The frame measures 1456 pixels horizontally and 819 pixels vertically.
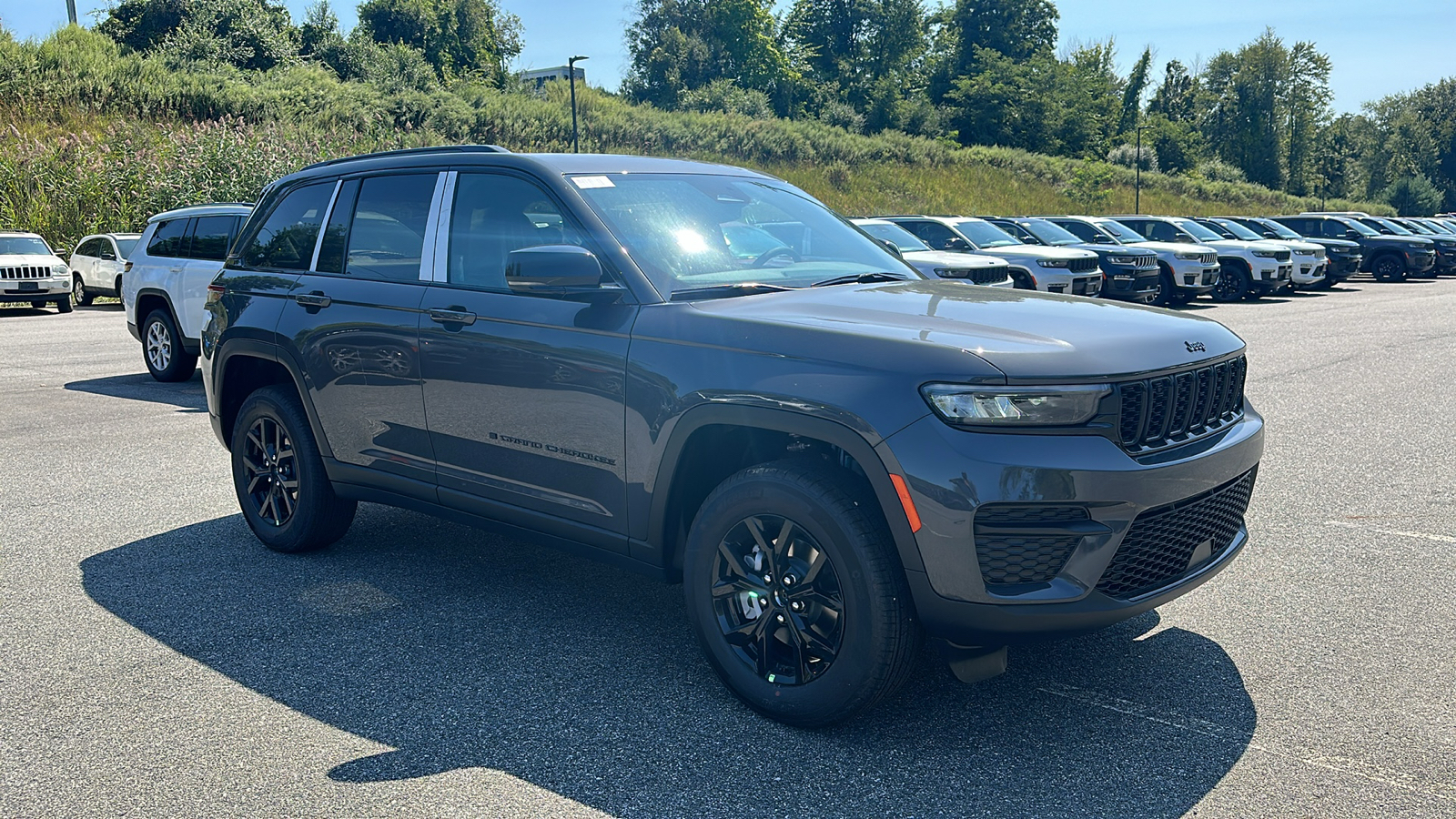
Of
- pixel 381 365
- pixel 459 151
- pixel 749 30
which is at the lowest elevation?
pixel 381 365

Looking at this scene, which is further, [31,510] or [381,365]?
[31,510]

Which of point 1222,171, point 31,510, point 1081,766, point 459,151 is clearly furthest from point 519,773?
point 1222,171

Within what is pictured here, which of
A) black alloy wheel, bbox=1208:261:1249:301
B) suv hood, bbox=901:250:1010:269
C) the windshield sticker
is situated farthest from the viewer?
black alloy wheel, bbox=1208:261:1249:301

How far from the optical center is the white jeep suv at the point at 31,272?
838 inches

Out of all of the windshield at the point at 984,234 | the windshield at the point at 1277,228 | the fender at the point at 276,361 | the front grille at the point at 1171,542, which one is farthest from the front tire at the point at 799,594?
the windshield at the point at 1277,228

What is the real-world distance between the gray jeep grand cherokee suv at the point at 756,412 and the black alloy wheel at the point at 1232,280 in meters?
20.7

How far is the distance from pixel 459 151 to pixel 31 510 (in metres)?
3.59

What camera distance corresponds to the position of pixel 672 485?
3.77 m

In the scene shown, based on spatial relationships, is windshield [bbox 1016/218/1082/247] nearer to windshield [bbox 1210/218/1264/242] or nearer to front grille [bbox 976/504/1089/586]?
windshield [bbox 1210/218/1264/242]

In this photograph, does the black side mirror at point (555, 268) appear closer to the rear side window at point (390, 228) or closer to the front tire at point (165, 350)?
the rear side window at point (390, 228)

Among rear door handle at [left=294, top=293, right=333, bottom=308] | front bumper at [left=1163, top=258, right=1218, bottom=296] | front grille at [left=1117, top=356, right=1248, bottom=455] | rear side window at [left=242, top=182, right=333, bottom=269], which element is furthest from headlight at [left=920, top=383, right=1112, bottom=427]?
front bumper at [left=1163, top=258, right=1218, bottom=296]

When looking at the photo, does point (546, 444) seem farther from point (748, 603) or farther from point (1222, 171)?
point (1222, 171)

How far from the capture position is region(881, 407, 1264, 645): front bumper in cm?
310

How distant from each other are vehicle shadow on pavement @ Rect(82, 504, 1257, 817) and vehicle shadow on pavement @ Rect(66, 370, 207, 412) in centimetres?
574
